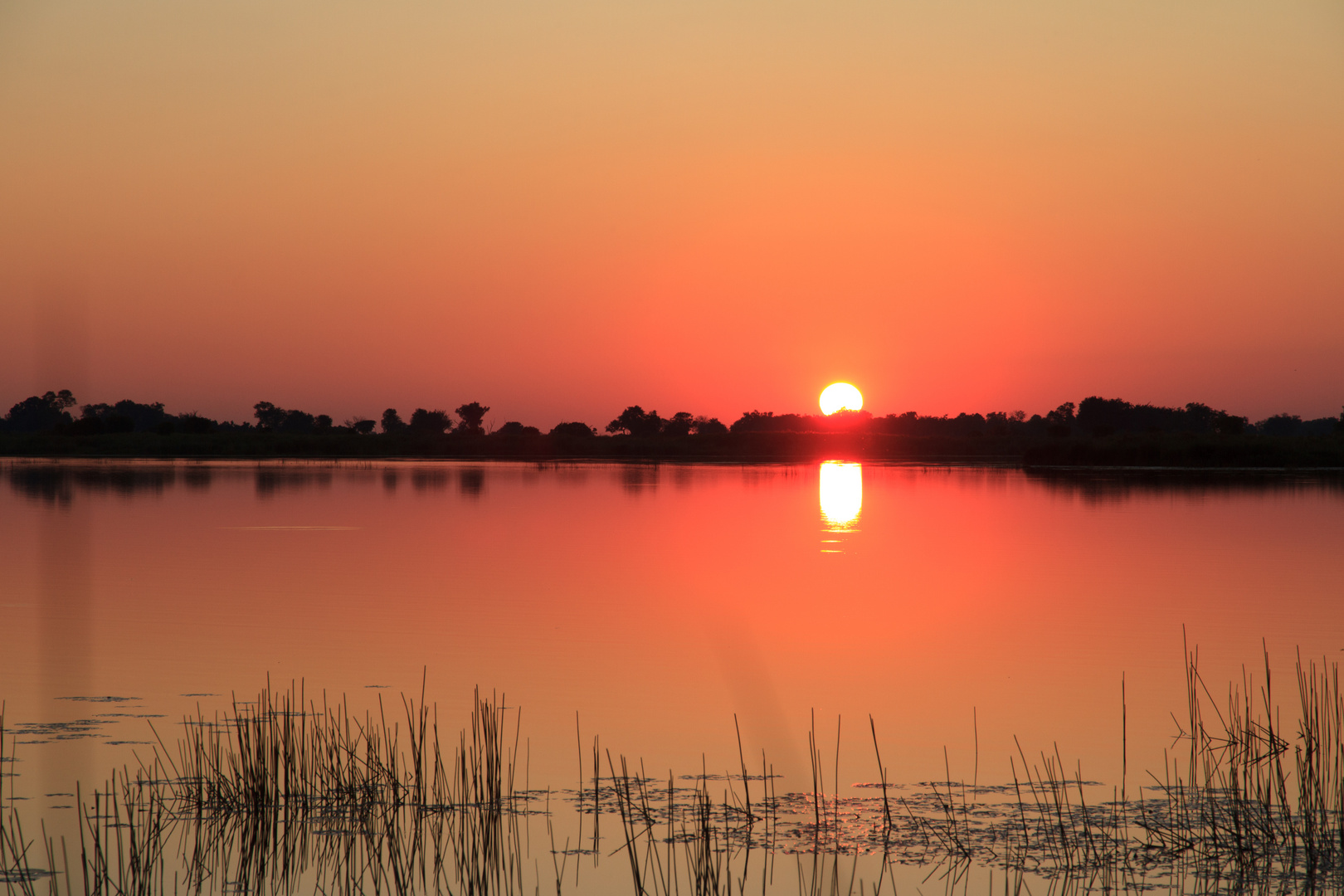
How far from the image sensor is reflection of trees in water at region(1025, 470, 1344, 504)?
143 ft

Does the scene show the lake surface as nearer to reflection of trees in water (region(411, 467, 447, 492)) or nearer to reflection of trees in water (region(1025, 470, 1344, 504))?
reflection of trees in water (region(1025, 470, 1344, 504))

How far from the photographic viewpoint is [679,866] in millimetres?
6840

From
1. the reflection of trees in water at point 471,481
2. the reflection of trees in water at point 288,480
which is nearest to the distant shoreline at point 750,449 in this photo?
the reflection of trees in water at point 471,481

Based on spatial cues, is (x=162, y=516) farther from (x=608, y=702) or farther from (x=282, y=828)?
(x=282, y=828)

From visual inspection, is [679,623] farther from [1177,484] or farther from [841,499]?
[1177,484]

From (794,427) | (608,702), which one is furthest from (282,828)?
(794,427)

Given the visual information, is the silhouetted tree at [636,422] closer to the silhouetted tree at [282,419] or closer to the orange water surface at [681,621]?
the silhouetted tree at [282,419]

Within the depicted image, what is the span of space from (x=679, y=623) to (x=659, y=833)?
28.0 feet

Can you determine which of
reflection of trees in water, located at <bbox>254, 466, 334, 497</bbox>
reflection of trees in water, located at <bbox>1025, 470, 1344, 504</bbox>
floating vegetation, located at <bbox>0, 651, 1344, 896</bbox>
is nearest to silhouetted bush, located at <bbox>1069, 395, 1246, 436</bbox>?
reflection of trees in water, located at <bbox>1025, 470, 1344, 504</bbox>

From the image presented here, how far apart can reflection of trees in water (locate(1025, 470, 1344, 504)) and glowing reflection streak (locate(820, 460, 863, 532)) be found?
7870mm

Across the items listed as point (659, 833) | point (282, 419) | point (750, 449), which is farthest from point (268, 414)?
point (659, 833)

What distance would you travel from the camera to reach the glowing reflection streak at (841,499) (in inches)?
1262

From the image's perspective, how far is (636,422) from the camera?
14600 cm

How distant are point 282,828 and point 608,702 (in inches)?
164
